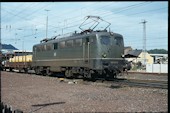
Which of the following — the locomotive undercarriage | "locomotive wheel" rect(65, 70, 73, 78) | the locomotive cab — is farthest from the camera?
"locomotive wheel" rect(65, 70, 73, 78)

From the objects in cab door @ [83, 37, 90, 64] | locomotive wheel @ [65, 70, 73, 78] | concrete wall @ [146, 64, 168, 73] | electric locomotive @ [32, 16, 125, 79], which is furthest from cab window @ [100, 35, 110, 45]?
concrete wall @ [146, 64, 168, 73]

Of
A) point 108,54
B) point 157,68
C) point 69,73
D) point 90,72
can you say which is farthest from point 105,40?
point 157,68

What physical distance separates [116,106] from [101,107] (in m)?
0.52

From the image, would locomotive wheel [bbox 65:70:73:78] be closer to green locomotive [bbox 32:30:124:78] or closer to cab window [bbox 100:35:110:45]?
green locomotive [bbox 32:30:124:78]

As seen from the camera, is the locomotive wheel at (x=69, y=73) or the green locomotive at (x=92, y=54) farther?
the locomotive wheel at (x=69, y=73)

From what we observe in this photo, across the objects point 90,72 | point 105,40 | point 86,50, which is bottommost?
point 90,72

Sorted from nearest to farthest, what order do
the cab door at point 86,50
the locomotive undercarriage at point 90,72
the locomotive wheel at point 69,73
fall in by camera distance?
the locomotive undercarriage at point 90,72, the cab door at point 86,50, the locomotive wheel at point 69,73

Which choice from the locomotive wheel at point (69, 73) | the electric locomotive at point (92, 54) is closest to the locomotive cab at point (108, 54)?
the electric locomotive at point (92, 54)

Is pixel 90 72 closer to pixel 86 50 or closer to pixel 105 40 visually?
pixel 86 50

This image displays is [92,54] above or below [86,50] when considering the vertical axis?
below

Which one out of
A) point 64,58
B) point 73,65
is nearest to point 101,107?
point 73,65

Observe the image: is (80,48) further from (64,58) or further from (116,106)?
(116,106)

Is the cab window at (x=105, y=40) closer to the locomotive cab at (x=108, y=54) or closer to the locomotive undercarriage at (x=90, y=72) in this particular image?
the locomotive cab at (x=108, y=54)

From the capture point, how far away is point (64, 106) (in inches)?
385
